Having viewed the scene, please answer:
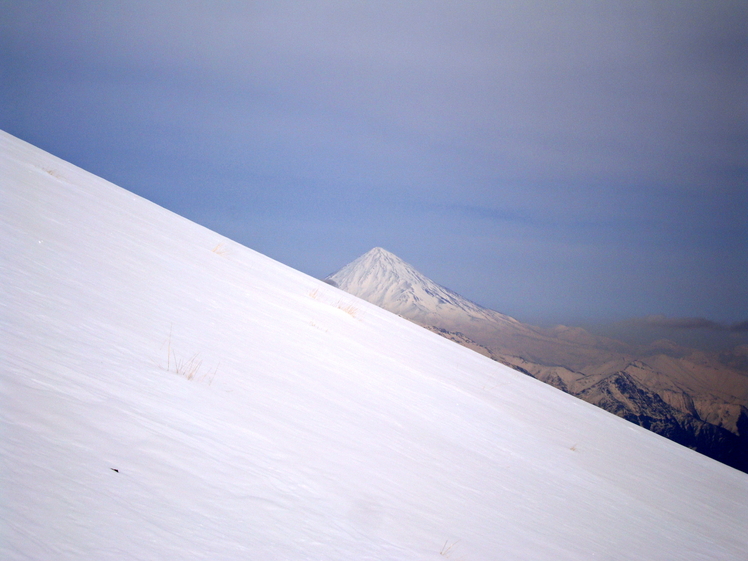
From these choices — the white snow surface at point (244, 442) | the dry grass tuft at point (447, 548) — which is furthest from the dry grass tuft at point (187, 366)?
the dry grass tuft at point (447, 548)

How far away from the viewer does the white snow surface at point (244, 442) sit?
1113mm

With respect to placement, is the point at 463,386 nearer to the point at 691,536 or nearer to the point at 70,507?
the point at 691,536

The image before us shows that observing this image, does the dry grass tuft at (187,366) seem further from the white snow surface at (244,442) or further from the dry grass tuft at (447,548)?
the dry grass tuft at (447,548)

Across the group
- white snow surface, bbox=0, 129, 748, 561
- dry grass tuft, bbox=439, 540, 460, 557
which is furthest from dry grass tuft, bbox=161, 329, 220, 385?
dry grass tuft, bbox=439, 540, 460, 557

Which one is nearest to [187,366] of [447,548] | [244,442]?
[244,442]

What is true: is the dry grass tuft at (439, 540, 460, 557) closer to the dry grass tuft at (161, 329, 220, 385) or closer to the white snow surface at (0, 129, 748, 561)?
the white snow surface at (0, 129, 748, 561)

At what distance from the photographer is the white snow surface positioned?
3.65 feet

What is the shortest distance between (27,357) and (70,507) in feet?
2.42

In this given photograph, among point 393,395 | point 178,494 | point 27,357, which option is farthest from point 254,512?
point 393,395

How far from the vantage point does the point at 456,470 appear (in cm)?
236

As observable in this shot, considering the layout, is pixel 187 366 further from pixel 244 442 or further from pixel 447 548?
pixel 447 548

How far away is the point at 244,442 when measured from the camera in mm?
1657

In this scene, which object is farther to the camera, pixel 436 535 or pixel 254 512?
pixel 436 535

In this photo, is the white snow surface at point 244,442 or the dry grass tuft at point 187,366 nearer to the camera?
the white snow surface at point 244,442
